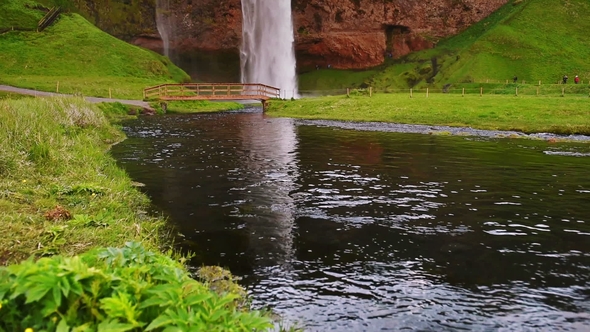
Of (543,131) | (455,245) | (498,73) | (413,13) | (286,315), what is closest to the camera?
(286,315)

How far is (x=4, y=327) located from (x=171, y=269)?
4.78ft

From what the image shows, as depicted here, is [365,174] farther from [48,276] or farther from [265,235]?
[48,276]

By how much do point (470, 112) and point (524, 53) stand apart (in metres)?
48.6

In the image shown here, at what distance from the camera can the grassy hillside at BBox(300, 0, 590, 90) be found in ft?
233

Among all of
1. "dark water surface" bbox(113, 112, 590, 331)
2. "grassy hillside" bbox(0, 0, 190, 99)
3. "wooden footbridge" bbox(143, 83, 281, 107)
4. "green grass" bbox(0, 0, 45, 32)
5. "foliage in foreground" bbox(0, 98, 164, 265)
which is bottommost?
"dark water surface" bbox(113, 112, 590, 331)

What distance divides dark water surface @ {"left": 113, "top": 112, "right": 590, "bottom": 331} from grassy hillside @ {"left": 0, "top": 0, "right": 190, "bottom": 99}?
4229cm

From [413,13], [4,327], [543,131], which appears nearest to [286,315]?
[4,327]

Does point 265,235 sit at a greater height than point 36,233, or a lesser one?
lesser

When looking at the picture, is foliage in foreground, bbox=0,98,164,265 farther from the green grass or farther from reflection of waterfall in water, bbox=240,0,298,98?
reflection of waterfall in water, bbox=240,0,298,98

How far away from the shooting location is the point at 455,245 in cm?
884

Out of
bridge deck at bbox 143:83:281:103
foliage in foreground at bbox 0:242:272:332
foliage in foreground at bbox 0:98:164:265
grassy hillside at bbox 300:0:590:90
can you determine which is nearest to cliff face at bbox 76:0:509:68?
grassy hillside at bbox 300:0:590:90

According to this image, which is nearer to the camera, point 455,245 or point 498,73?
point 455,245

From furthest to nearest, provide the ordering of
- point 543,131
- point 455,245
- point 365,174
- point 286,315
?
point 543,131 < point 365,174 < point 455,245 < point 286,315

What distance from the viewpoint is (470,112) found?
36.3m
